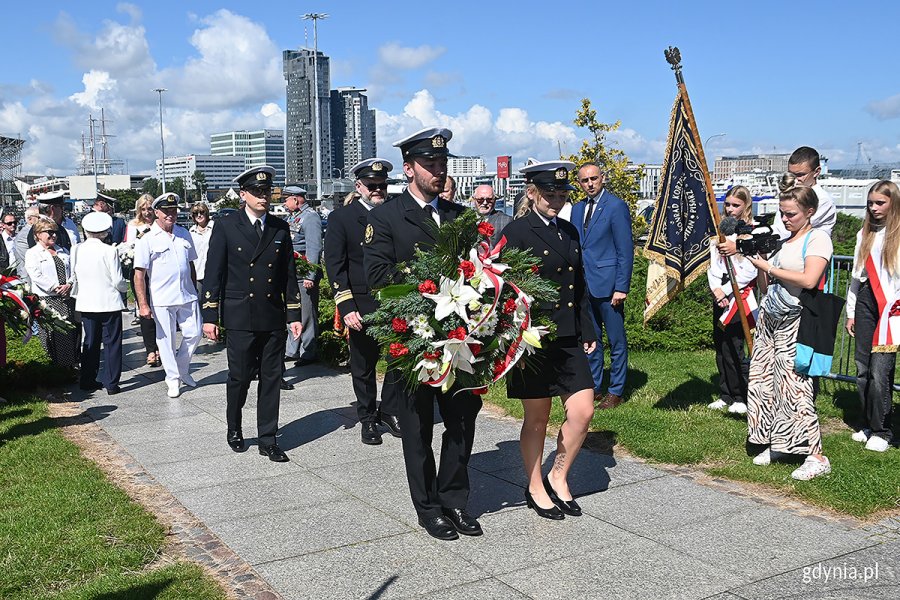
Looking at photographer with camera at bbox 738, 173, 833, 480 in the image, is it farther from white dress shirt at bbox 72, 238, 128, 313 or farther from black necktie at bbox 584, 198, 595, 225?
white dress shirt at bbox 72, 238, 128, 313

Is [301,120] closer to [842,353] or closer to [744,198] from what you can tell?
→ [842,353]

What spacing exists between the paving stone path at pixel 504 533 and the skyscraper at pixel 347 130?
319 feet

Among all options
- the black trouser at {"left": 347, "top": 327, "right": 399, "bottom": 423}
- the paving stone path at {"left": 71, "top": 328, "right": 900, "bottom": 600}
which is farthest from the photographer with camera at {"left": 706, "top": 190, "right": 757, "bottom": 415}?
the black trouser at {"left": 347, "top": 327, "right": 399, "bottom": 423}

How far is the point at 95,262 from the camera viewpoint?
9.93m

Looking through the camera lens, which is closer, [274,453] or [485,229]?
[485,229]

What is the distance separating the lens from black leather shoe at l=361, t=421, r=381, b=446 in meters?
7.50

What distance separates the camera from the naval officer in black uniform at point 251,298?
7195mm

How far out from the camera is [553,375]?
5508 millimetres

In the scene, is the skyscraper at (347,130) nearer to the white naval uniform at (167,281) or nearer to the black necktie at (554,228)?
the white naval uniform at (167,281)

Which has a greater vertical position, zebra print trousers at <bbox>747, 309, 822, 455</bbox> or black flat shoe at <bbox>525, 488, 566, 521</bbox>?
zebra print trousers at <bbox>747, 309, 822, 455</bbox>

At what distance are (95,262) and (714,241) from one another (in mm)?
6578

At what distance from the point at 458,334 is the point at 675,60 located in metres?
3.64

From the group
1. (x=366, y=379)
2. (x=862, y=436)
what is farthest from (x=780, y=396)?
(x=366, y=379)

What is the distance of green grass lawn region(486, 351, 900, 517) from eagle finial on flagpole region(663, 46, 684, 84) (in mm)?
2842
